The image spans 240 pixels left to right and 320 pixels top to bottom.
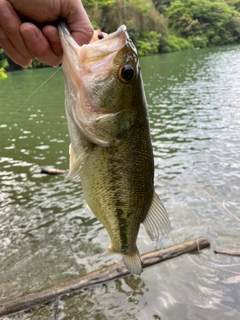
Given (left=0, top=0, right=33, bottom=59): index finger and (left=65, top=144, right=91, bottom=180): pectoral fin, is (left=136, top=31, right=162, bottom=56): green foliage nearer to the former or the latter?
(left=0, top=0, right=33, bottom=59): index finger

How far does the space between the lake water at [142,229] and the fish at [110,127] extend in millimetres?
2653

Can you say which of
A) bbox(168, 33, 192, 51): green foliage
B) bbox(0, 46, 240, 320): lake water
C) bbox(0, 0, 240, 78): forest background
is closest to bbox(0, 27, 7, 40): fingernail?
bbox(0, 46, 240, 320): lake water

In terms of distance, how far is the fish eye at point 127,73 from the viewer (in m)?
2.00

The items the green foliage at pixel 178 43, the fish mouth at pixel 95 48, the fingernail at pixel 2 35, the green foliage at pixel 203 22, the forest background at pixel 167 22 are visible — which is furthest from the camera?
the green foliage at pixel 203 22

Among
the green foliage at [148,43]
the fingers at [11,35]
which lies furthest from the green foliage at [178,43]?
the fingers at [11,35]

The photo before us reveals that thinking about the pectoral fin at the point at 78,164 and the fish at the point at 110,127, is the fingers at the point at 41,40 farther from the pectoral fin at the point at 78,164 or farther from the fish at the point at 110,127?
the pectoral fin at the point at 78,164

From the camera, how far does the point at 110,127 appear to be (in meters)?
2.12

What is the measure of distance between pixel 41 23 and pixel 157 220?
1589 millimetres

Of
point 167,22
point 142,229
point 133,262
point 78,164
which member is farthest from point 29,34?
point 167,22

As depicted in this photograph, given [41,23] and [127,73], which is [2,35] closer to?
[41,23]

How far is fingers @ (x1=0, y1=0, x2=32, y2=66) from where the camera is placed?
84.4 inches

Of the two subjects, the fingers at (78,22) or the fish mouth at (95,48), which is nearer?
the fish mouth at (95,48)

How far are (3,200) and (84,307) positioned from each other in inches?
167

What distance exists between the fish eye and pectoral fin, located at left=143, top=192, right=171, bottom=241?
97cm
